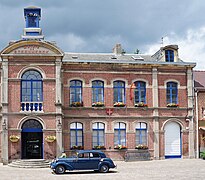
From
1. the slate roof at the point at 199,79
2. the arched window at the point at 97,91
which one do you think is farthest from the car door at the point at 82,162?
the slate roof at the point at 199,79

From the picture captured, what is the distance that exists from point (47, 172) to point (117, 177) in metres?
4.76

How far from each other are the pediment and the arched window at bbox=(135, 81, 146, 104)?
6.66m

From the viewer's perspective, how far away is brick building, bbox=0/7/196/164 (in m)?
29.1

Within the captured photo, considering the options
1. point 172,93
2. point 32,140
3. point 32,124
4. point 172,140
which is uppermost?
point 172,93

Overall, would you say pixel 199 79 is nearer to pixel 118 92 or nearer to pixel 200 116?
pixel 200 116

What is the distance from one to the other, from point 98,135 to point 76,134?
65.2 inches

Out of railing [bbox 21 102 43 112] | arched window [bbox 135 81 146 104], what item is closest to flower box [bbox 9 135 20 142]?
railing [bbox 21 102 43 112]

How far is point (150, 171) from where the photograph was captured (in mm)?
23875

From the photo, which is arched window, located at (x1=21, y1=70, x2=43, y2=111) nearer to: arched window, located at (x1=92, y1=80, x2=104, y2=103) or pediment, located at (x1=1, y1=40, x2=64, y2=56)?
pediment, located at (x1=1, y1=40, x2=64, y2=56)

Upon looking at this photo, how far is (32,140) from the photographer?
29922 mm

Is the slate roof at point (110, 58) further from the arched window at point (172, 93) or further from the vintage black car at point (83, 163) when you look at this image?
the vintage black car at point (83, 163)

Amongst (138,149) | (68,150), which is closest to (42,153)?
(68,150)

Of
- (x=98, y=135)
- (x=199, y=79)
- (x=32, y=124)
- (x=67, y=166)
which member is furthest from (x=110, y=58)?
(x=67, y=166)

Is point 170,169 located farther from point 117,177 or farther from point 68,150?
point 68,150
